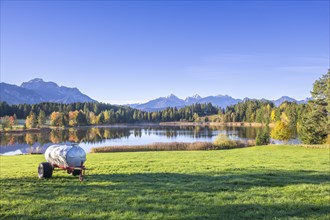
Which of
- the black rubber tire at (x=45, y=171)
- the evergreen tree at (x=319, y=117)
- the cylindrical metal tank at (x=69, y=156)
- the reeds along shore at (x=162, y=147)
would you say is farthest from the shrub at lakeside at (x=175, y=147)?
the black rubber tire at (x=45, y=171)

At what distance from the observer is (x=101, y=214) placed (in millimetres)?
10305

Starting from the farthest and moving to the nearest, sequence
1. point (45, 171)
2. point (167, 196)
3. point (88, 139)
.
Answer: point (88, 139) → point (45, 171) → point (167, 196)

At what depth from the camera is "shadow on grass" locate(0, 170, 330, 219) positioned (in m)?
10.5

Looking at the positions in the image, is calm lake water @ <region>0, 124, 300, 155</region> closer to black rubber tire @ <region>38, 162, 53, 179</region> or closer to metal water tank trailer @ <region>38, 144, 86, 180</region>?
metal water tank trailer @ <region>38, 144, 86, 180</region>

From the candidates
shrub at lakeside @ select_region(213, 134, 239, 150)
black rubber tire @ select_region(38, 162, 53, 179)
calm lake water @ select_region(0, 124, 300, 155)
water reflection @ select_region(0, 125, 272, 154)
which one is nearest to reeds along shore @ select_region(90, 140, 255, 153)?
shrub at lakeside @ select_region(213, 134, 239, 150)

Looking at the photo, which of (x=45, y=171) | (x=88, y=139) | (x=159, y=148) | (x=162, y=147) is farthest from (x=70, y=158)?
(x=88, y=139)

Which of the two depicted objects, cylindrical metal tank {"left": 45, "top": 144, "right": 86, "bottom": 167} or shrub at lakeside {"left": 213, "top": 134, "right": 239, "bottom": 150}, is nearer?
cylindrical metal tank {"left": 45, "top": 144, "right": 86, "bottom": 167}

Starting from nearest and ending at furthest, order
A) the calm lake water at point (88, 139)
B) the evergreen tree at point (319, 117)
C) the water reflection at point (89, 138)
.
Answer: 1. the evergreen tree at point (319, 117)
2. the calm lake water at point (88, 139)
3. the water reflection at point (89, 138)

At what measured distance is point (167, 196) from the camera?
12.7 metres

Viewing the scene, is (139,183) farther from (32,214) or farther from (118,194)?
(32,214)

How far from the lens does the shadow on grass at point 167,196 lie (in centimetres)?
1048

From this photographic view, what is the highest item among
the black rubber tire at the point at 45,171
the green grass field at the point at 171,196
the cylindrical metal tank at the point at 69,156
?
the cylindrical metal tank at the point at 69,156

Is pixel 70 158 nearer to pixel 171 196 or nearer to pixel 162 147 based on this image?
pixel 171 196

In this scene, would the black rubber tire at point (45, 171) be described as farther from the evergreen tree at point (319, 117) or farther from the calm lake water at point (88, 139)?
the evergreen tree at point (319, 117)
